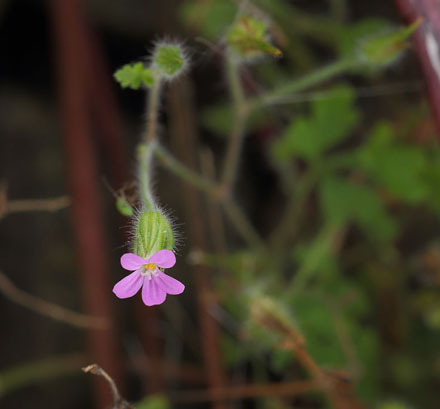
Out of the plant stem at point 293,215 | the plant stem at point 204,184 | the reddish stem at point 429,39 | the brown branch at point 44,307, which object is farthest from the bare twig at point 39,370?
the reddish stem at point 429,39

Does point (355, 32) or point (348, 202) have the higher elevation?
point (355, 32)

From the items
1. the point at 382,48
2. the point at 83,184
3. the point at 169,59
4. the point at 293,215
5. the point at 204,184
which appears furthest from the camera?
the point at 293,215

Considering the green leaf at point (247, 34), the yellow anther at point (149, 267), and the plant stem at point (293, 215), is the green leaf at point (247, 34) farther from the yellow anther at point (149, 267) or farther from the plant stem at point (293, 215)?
the plant stem at point (293, 215)

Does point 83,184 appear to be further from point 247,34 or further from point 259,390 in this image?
point 247,34

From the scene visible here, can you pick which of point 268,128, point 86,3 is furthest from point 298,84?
point 86,3

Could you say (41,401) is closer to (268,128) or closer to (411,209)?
(268,128)

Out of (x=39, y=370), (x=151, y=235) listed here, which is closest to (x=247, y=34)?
(x=151, y=235)

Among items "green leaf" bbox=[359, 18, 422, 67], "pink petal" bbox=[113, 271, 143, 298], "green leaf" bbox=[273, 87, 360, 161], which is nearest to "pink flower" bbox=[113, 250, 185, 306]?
"pink petal" bbox=[113, 271, 143, 298]
